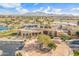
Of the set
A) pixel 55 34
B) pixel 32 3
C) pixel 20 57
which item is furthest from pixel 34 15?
pixel 20 57

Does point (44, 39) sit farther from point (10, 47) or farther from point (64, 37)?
point (10, 47)

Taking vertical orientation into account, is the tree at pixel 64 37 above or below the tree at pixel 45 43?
above

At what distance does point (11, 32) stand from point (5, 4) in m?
0.21

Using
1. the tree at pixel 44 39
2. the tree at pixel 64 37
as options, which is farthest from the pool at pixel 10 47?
the tree at pixel 64 37

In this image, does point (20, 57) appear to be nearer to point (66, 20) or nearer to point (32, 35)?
point (32, 35)

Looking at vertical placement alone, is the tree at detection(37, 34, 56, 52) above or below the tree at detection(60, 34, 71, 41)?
below

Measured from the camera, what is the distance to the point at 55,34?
1449mm

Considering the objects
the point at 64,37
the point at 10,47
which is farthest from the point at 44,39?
the point at 10,47

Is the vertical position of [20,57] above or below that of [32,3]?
below

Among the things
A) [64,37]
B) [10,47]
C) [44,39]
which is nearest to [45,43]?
[44,39]

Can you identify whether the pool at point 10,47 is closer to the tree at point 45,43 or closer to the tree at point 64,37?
the tree at point 45,43

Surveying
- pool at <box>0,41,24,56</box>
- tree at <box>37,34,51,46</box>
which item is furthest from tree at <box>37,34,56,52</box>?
pool at <box>0,41,24,56</box>

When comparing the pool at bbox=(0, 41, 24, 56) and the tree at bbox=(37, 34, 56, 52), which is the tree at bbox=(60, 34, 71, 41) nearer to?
the tree at bbox=(37, 34, 56, 52)

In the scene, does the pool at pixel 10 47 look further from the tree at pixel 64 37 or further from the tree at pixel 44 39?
the tree at pixel 64 37
